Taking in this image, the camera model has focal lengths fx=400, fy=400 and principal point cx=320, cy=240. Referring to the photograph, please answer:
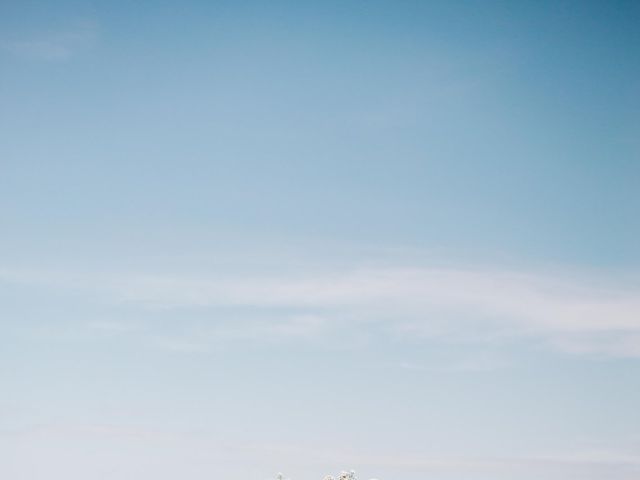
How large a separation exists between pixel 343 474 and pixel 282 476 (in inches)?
370

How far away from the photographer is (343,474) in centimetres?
5678

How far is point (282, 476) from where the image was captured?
59250 mm
